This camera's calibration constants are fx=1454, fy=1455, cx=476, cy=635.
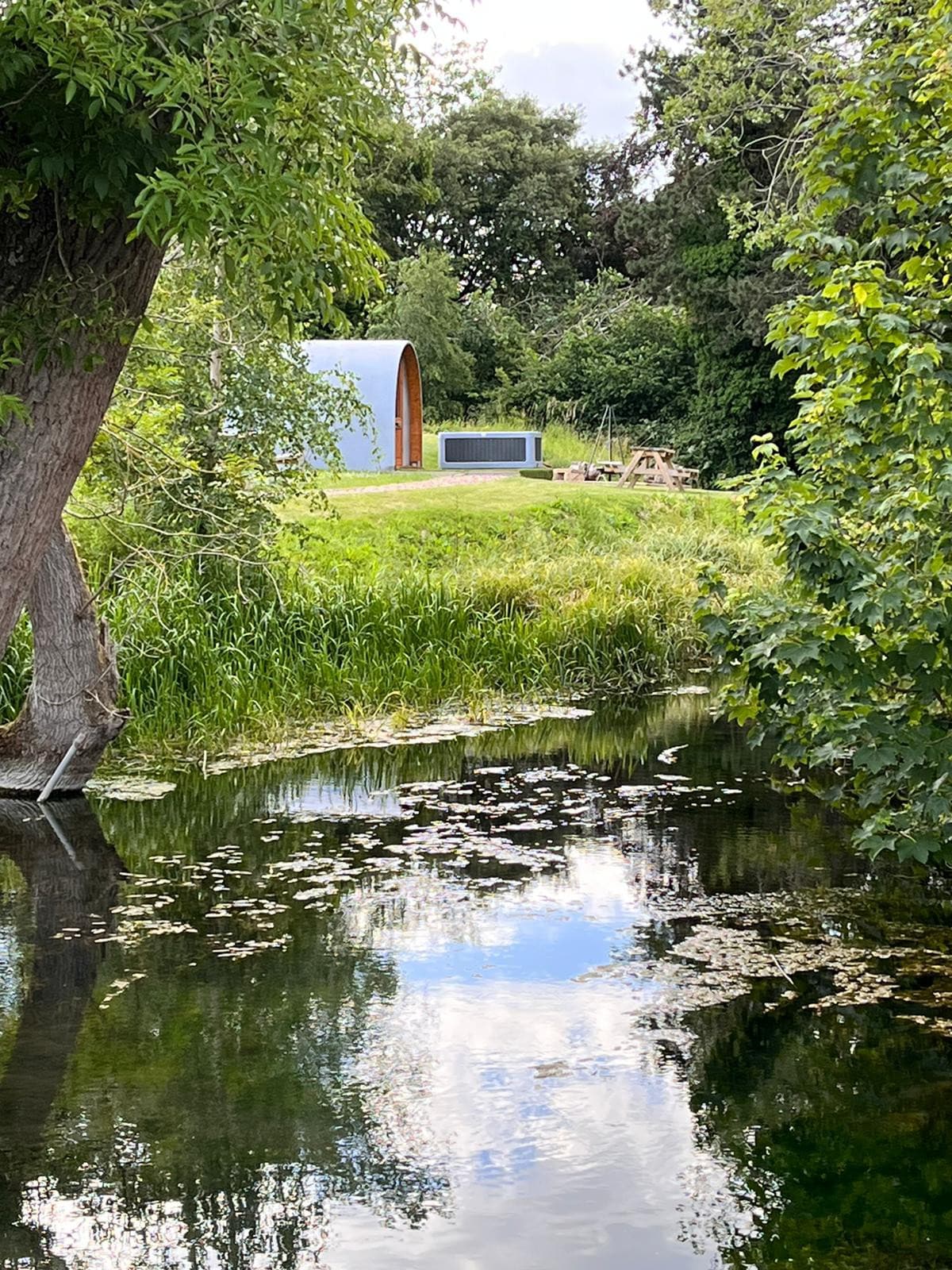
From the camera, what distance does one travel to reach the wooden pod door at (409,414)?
80.1 ft

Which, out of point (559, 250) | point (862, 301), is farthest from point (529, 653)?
point (559, 250)

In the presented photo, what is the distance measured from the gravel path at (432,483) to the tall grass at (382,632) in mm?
2130

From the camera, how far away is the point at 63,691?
8.50 m

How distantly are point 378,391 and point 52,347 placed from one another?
1906cm

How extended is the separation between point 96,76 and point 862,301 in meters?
2.92

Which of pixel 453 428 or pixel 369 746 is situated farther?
pixel 453 428

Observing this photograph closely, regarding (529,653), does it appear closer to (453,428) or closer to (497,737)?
(497,737)

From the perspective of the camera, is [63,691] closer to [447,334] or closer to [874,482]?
[874,482]

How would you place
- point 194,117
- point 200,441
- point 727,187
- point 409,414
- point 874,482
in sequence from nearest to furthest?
point 194,117
point 874,482
point 200,441
point 409,414
point 727,187

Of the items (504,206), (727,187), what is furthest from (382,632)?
(504,206)

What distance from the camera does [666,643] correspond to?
1327 centimetres

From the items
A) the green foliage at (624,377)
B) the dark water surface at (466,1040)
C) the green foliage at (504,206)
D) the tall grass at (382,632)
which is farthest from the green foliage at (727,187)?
the dark water surface at (466,1040)

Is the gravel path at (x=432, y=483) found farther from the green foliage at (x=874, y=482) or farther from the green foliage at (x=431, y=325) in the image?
the green foliage at (x=874, y=482)

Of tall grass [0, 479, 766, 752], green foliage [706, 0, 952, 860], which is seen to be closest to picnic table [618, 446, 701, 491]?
tall grass [0, 479, 766, 752]
